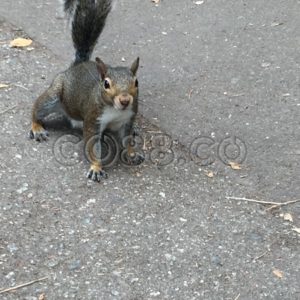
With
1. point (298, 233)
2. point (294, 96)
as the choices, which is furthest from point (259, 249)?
point (294, 96)

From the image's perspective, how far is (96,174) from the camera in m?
3.09

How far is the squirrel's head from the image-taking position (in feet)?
9.43

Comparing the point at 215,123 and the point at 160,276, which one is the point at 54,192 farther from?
the point at 215,123

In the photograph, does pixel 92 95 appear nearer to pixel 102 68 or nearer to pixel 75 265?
pixel 102 68

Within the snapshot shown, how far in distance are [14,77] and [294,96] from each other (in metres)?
1.58

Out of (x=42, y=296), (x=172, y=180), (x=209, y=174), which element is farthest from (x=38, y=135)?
(x=42, y=296)

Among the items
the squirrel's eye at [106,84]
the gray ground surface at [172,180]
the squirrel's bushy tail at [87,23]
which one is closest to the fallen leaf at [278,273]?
the gray ground surface at [172,180]

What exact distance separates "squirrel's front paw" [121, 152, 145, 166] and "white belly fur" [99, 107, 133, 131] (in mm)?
172

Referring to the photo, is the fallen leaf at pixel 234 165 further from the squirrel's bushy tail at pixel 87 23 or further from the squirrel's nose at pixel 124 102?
the squirrel's bushy tail at pixel 87 23

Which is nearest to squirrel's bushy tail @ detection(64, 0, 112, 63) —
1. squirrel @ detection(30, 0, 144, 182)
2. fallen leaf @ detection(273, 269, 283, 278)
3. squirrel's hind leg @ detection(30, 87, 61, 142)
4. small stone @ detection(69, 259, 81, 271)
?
squirrel @ detection(30, 0, 144, 182)

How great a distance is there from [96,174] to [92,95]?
1.20 feet

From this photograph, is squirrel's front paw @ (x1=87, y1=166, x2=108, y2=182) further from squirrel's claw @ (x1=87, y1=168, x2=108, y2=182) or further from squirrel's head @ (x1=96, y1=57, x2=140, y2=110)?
squirrel's head @ (x1=96, y1=57, x2=140, y2=110)

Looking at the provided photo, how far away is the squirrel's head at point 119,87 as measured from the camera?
287cm

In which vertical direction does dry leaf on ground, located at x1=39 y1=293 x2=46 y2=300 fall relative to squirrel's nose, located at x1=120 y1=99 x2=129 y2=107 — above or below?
below
